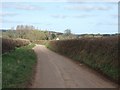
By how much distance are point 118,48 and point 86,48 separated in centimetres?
1095

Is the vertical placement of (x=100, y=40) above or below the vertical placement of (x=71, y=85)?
above

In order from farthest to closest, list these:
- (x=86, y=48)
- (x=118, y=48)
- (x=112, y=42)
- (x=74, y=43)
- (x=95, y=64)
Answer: (x=74, y=43), (x=86, y=48), (x=95, y=64), (x=112, y=42), (x=118, y=48)

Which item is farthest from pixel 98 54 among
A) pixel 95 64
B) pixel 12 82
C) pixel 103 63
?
pixel 12 82

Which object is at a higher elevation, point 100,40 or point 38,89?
point 100,40

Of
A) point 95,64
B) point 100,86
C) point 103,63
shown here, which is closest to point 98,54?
point 95,64

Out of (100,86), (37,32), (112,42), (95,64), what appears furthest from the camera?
(37,32)

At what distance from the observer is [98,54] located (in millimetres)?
24953

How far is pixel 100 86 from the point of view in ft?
49.8

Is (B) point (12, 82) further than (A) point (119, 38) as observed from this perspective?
No

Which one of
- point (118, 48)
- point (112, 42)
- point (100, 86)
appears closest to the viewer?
point (100, 86)

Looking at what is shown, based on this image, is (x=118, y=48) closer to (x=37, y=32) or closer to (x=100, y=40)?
(x=100, y=40)

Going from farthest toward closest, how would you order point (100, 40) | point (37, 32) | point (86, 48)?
point (37, 32) < point (86, 48) < point (100, 40)

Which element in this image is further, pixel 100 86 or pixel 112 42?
pixel 112 42

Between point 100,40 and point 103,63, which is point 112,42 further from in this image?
point 100,40
